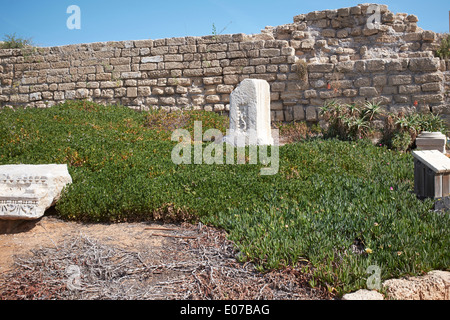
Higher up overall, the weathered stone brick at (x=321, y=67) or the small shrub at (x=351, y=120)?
the weathered stone brick at (x=321, y=67)

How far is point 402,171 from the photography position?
596cm

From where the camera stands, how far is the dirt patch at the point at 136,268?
3.19 m

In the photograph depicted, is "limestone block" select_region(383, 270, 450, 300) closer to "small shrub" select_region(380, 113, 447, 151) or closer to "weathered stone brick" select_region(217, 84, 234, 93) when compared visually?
"small shrub" select_region(380, 113, 447, 151)

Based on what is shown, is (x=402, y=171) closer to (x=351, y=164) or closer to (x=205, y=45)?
(x=351, y=164)

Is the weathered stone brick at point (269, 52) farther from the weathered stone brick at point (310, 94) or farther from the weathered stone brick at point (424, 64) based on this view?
the weathered stone brick at point (424, 64)

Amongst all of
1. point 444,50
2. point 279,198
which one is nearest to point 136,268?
point 279,198

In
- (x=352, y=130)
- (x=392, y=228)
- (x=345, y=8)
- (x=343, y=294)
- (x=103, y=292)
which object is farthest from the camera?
(x=345, y=8)

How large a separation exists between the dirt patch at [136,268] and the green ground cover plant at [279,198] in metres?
0.18

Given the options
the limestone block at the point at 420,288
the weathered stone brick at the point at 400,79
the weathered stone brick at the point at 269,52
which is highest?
the weathered stone brick at the point at 269,52

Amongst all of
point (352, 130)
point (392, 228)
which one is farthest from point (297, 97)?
point (392, 228)

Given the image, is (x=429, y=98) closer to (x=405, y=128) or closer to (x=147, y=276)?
(x=405, y=128)

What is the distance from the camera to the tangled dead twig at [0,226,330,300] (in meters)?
3.16

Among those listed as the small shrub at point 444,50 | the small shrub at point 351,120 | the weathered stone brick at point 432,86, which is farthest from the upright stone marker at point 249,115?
the small shrub at point 444,50

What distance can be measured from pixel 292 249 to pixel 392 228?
42.2 inches
